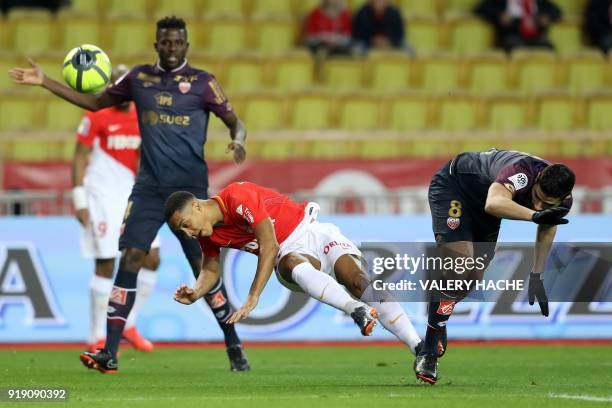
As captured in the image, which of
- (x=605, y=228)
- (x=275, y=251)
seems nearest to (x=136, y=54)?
(x=605, y=228)

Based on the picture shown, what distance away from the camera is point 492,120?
1822 cm

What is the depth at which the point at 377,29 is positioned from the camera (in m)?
19.2

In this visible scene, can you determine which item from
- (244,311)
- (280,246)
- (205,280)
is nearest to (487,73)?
(280,246)

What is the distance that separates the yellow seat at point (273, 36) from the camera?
63.4 feet

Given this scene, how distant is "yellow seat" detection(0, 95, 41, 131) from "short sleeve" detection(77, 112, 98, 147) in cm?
533

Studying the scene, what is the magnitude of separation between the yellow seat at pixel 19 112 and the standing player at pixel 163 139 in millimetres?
7242

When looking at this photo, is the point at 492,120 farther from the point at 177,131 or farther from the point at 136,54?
the point at 177,131

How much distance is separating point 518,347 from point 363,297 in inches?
187

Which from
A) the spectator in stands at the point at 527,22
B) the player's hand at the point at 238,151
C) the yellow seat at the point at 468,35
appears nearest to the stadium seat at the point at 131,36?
the yellow seat at the point at 468,35

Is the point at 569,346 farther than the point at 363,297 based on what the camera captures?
Yes

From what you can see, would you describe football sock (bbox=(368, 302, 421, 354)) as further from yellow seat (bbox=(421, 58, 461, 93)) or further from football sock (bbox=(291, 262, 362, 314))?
yellow seat (bbox=(421, 58, 461, 93))

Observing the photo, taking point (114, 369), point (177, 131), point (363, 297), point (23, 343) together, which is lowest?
point (23, 343)

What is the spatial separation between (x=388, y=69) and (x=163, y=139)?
9106 mm

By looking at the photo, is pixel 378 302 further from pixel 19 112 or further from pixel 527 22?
pixel 527 22
